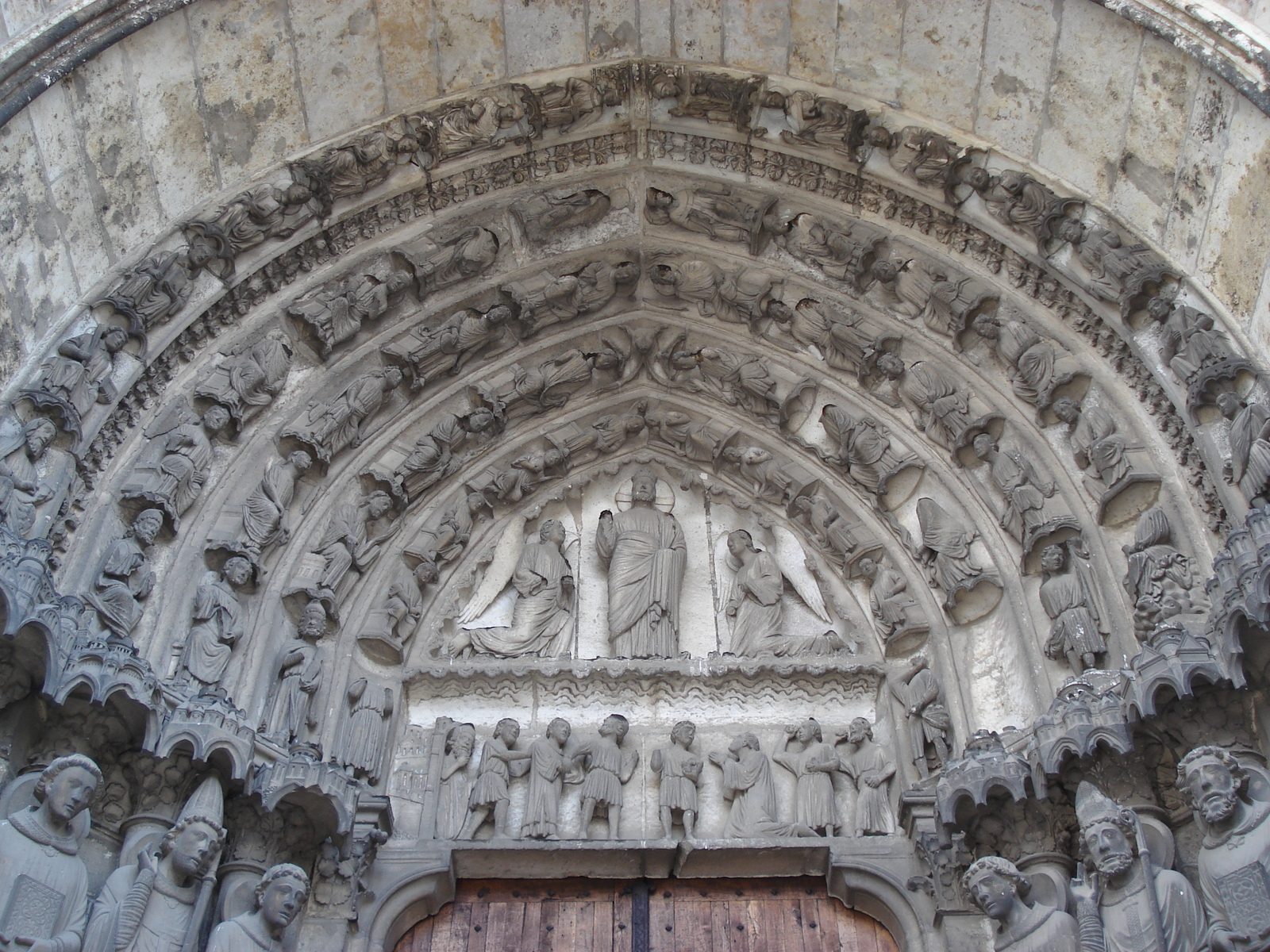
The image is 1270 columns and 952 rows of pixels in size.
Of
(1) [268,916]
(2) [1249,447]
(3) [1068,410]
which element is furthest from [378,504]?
(2) [1249,447]

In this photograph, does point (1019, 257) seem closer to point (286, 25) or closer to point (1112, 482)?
point (1112, 482)

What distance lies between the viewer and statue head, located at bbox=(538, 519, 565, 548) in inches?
295

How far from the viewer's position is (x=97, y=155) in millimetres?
6414

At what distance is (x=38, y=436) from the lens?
546 centimetres

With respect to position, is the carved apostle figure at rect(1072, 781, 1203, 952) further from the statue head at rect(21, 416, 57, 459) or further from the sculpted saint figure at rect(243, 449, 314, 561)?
→ the statue head at rect(21, 416, 57, 459)

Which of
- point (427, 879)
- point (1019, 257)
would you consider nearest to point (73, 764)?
point (427, 879)

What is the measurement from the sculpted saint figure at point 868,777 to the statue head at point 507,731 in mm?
1621

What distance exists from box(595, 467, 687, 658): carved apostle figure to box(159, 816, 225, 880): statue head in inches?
97.9

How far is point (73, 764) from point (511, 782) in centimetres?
215

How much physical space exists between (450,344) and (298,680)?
2316mm

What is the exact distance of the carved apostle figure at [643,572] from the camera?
22.8 feet

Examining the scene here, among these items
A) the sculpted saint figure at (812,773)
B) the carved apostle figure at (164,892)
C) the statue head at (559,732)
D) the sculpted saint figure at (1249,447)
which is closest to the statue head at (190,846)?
the carved apostle figure at (164,892)

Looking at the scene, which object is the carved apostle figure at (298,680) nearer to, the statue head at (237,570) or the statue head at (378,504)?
the statue head at (237,570)

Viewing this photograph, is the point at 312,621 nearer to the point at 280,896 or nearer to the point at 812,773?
the point at 280,896
